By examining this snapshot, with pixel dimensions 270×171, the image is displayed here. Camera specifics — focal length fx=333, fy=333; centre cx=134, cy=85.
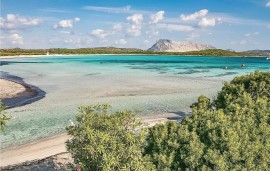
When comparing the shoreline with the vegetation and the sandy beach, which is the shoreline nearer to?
the sandy beach

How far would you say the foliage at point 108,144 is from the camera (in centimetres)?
1359

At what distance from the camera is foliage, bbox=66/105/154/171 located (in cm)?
1359

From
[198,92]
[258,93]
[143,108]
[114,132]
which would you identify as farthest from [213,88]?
[114,132]

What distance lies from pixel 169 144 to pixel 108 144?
9.92 ft

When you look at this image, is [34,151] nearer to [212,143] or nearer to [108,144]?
[108,144]

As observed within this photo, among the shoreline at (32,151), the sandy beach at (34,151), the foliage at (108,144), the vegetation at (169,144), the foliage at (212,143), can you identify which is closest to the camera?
the foliage at (108,144)

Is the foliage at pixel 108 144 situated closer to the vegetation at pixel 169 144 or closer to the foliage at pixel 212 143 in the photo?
the vegetation at pixel 169 144

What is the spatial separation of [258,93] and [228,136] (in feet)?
35.2

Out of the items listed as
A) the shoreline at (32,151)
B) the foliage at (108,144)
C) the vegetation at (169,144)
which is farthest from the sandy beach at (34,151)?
the foliage at (108,144)

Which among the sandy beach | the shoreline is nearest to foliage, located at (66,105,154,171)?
the shoreline

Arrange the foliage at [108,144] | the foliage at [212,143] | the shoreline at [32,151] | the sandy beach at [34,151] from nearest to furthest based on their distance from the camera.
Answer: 1. the foliage at [108,144]
2. the foliage at [212,143]
3. the shoreline at [32,151]
4. the sandy beach at [34,151]

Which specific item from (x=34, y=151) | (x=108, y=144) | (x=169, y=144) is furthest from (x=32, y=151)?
(x=169, y=144)

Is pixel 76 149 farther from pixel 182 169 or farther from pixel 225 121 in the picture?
pixel 225 121

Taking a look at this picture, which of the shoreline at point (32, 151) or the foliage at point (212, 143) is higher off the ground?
the foliage at point (212, 143)
